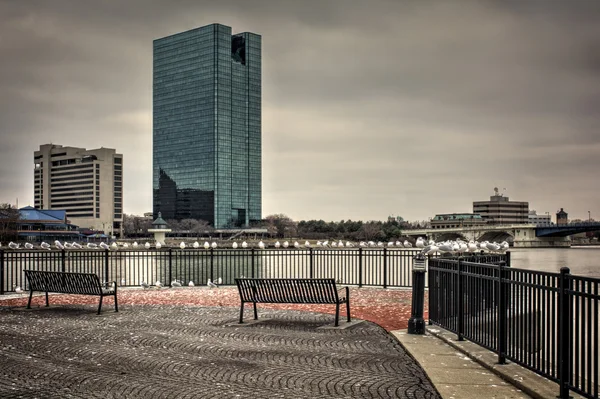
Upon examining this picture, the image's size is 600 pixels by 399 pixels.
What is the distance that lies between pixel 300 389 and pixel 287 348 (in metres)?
2.91

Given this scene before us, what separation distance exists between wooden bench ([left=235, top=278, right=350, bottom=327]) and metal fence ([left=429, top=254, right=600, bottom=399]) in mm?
2183

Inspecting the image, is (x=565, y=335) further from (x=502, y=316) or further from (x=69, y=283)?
A: (x=69, y=283)

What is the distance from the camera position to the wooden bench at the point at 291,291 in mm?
13922

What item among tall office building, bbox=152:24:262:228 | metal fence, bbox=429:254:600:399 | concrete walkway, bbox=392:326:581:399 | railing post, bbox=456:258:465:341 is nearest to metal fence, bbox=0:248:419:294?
metal fence, bbox=429:254:600:399

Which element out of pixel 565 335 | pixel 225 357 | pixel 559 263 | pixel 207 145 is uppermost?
pixel 207 145

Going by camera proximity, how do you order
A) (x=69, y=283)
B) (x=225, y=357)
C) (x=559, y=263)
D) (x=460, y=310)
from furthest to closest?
(x=559, y=263)
(x=69, y=283)
(x=460, y=310)
(x=225, y=357)

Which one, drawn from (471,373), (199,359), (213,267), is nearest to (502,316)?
(471,373)

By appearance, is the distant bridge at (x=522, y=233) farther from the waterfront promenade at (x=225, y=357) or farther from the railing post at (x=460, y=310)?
the railing post at (x=460, y=310)

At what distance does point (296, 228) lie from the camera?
589 feet

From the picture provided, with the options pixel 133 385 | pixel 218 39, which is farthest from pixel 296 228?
pixel 133 385

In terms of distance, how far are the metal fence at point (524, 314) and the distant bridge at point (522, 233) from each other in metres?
106

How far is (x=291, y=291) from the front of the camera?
47.0ft

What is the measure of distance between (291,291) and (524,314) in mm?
6293

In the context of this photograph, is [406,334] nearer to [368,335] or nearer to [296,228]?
[368,335]
